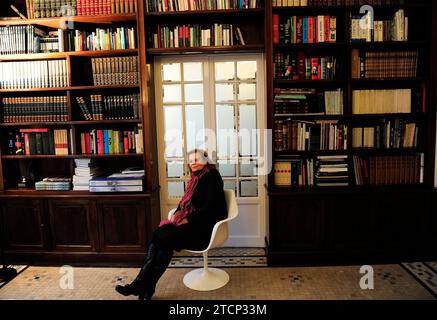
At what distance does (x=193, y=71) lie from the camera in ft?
12.9

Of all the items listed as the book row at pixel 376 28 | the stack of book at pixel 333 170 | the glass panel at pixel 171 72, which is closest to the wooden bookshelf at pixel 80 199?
the glass panel at pixel 171 72

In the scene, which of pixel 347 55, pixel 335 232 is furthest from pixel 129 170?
pixel 347 55

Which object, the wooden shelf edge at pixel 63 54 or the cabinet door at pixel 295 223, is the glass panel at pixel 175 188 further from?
the wooden shelf edge at pixel 63 54

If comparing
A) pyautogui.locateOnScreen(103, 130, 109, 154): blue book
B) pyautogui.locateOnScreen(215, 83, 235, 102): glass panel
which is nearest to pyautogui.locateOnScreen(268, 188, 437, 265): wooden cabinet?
pyautogui.locateOnScreen(215, 83, 235, 102): glass panel

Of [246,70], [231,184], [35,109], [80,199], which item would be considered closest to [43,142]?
[35,109]

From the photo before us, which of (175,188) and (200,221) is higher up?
(175,188)

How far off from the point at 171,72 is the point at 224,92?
599 mm

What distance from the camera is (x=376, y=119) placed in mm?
3791

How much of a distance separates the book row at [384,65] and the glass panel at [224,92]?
3.96 ft

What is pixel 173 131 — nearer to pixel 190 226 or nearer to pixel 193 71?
pixel 193 71

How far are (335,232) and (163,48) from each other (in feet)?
7.99

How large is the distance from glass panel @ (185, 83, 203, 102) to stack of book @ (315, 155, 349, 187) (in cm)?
138

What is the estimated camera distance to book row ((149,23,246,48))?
143 inches
